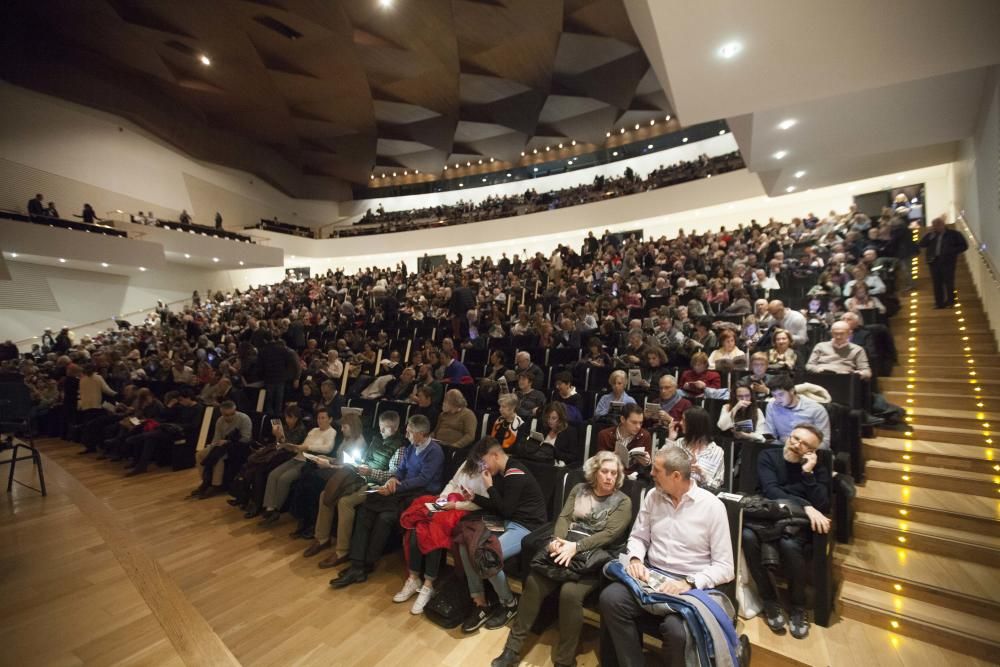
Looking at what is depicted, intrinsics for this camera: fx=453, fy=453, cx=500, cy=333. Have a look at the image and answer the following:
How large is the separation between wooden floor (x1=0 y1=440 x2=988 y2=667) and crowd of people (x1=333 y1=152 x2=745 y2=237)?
12568 mm

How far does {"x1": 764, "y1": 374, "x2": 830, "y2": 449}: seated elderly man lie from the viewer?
282 cm

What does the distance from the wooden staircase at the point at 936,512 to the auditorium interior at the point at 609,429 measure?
0.06 ft

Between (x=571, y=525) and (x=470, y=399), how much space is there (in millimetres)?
2664

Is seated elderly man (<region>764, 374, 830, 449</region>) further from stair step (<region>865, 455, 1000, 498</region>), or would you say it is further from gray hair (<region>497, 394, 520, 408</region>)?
gray hair (<region>497, 394, 520, 408</region>)

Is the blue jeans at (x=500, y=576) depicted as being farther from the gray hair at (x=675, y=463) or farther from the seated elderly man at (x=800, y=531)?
the seated elderly man at (x=800, y=531)

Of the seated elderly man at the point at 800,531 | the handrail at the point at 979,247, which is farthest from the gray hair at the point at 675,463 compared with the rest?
the handrail at the point at 979,247

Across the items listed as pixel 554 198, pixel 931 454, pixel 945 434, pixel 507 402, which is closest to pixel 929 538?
pixel 931 454

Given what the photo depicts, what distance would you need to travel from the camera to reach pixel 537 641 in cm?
234

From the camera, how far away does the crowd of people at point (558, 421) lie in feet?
7.13

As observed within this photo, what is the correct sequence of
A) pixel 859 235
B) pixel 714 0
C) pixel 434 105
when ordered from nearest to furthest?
pixel 714 0
pixel 859 235
pixel 434 105

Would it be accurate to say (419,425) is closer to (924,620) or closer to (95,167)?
(924,620)

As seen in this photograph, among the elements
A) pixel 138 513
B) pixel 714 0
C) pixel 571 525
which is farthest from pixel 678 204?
pixel 138 513

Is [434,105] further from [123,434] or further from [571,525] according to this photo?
[571,525]

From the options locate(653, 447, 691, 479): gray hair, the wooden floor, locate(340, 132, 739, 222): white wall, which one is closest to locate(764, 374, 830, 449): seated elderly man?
the wooden floor
